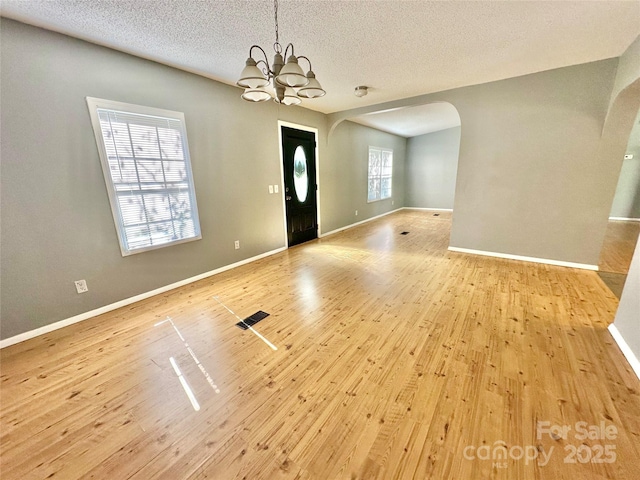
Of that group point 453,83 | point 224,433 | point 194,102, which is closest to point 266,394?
point 224,433

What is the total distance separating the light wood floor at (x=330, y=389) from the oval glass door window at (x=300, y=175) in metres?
2.56

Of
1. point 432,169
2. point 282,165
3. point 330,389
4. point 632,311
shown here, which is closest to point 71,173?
point 282,165

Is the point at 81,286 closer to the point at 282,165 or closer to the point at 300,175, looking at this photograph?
the point at 282,165

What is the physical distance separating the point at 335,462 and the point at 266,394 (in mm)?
584

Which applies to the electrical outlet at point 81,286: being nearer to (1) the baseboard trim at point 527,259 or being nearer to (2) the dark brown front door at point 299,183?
(2) the dark brown front door at point 299,183

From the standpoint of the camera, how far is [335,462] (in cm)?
118

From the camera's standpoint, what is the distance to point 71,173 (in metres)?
2.30

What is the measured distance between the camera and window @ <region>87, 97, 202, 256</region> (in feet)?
8.11

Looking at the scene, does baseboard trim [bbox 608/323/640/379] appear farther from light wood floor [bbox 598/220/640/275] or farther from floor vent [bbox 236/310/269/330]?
floor vent [bbox 236/310/269/330]

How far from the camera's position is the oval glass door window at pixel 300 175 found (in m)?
4.72

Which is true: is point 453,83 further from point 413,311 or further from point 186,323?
point 186,323

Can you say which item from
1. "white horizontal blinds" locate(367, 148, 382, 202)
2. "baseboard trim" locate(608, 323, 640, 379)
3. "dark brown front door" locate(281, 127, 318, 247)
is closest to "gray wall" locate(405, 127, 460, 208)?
"white horizontal blinds" locate(367, 148, 382, 202)

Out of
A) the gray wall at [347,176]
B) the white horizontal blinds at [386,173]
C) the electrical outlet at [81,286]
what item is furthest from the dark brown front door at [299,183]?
the white horizontal blinds at [386,173]

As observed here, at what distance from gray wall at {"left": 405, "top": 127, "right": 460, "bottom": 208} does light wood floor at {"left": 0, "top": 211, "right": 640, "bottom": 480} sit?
619 centimetres
